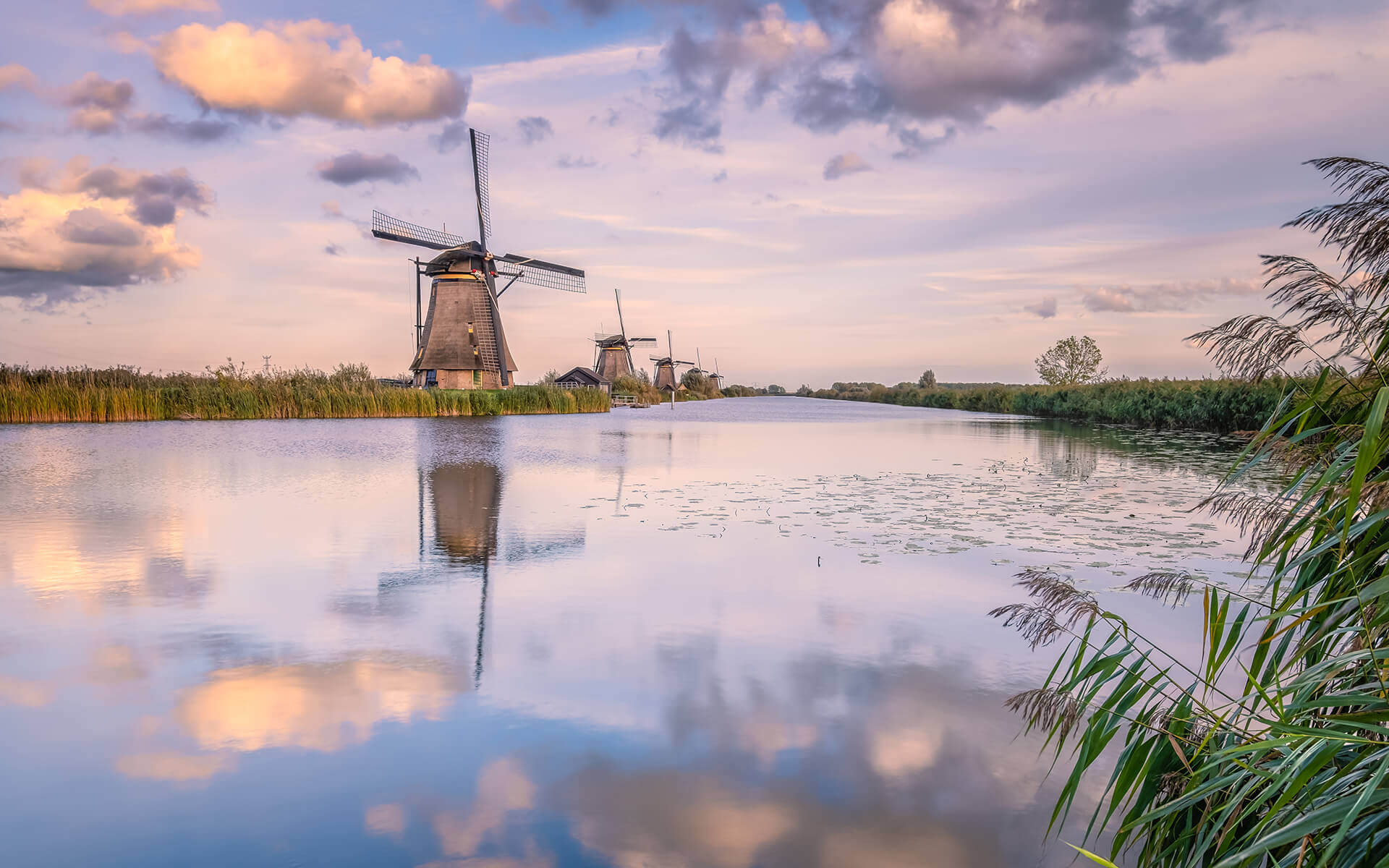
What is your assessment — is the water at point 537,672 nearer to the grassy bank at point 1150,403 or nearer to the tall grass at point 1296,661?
the tall grass at point 1296,661

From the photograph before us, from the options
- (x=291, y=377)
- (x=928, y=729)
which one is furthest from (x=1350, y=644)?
(x=291, y=377)

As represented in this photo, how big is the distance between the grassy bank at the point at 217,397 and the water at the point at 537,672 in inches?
697

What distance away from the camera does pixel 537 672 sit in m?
4.90

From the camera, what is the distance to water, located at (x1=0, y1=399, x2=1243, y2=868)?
325 centimetres

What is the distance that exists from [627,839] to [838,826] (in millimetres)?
878

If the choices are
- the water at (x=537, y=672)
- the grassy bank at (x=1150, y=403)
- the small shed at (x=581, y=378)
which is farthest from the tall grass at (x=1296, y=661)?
the small shed at (x=581, y=378)

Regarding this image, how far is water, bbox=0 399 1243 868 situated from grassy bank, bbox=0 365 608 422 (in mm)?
17702

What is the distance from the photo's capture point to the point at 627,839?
3.15 metres

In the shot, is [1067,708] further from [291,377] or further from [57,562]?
[291,377]

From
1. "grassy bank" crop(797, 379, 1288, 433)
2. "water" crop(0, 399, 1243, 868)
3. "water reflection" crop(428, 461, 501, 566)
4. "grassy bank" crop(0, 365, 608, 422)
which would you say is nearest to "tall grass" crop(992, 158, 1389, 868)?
"water" crop(0, 399, 1243, 868)

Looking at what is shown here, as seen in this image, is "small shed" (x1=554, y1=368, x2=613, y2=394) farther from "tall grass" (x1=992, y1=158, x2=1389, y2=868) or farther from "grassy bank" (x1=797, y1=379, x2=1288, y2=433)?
"tall grass" (x1=992, y1=158, x2=1389, y2=868)

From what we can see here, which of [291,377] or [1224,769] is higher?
[291,377]

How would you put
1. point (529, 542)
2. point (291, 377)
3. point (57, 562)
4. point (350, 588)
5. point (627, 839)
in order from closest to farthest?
point (627, 839) → point (350, 588) → point (57, 562) → point (529, 542) → point (291, 377)

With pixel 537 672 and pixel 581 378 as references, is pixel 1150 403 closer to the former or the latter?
pixel 537 672
